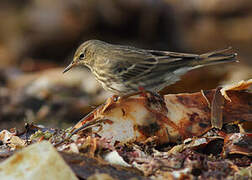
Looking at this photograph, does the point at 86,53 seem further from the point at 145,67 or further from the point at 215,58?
the point at 215,58

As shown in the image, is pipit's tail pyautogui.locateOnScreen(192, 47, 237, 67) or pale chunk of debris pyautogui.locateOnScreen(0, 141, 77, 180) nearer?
pale chunk of debris pyautogui.locateOnScreen(0, 141, 77, 180)

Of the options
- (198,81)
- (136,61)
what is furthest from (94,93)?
(136,61)

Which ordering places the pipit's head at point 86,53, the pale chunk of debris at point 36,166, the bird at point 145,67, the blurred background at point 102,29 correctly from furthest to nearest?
the blurred background at point 102,29 < the pipit's head at point 86,53 < the bird at point 145,67 < the pale chunk of debris at point 36,166

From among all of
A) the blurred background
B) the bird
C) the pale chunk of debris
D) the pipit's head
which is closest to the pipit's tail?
the bird

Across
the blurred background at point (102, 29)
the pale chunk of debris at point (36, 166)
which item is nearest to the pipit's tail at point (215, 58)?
the pale chunk of debris at point (36, 166)

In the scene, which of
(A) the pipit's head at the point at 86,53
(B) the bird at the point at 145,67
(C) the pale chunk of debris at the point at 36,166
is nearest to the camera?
(C) the pale chunk of debris at the point at 36,166

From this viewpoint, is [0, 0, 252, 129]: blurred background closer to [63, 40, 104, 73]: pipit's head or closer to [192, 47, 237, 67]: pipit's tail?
[63, 40, 104, 73]: pipit's head

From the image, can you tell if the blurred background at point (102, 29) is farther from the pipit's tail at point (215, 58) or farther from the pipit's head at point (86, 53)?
the pipit's tail at point (215, 58)

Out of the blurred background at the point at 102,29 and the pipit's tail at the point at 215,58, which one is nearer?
the pipit's tail at the point at 215,58
